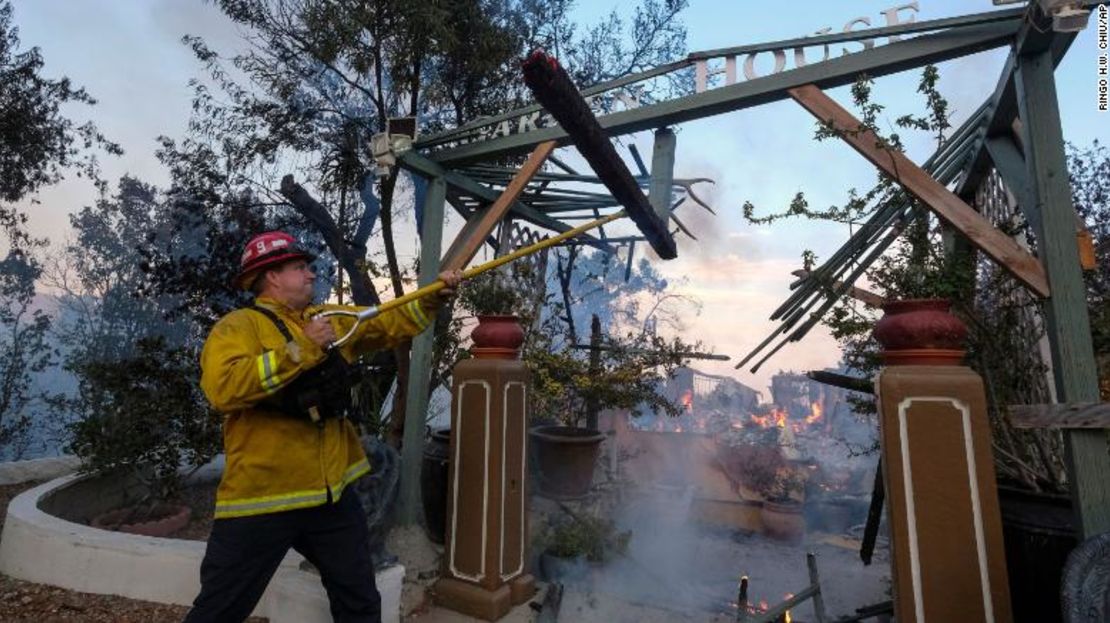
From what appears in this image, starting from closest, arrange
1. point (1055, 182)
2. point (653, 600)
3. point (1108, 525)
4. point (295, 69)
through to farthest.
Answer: point (1108, 525)
point (1055, 182)
point (653, 600)
point (295, 69)

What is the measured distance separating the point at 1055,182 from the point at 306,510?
13.9ft

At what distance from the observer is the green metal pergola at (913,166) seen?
2.79 metres

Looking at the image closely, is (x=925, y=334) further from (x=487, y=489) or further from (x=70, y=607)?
(x=70, y=607)

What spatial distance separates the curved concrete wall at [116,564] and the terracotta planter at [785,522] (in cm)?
571

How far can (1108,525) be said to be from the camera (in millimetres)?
2533

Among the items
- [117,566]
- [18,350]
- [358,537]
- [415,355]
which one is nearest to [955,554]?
[358,537]

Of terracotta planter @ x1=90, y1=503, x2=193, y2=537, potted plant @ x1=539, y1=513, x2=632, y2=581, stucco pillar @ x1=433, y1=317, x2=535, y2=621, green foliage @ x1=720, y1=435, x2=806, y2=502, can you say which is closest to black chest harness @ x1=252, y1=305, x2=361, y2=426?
stucco pillar @ x1=433, y1=317, x2=535, y2=621

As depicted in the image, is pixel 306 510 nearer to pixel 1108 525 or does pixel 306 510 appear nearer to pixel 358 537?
pixel 358 537

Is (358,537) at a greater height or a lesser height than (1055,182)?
lesser

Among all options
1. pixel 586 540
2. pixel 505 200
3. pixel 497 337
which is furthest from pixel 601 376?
pixel 505 200

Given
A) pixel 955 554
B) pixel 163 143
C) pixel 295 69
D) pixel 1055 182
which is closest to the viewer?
pixel 955 554

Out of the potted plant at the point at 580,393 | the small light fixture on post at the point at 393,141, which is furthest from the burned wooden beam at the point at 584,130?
the potted plant at the point at 580,393

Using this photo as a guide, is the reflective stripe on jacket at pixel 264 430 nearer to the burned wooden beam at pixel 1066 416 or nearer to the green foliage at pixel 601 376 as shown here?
the burned wooden beam at pixel 1066 416

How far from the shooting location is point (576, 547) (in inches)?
192
